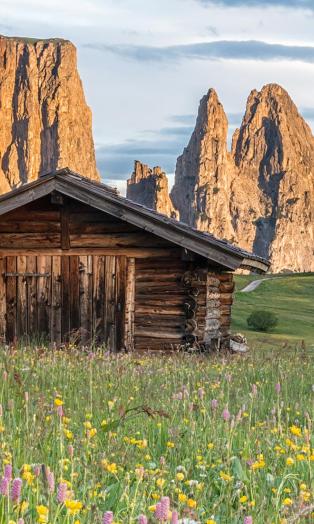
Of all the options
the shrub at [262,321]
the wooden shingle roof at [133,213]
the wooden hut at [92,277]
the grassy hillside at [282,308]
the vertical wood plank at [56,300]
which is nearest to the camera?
the wooden shingle roof at [133,213]

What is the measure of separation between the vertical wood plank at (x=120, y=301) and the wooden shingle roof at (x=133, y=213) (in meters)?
1.23

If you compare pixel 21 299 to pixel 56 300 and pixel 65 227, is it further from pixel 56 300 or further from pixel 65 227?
pixel 65 227

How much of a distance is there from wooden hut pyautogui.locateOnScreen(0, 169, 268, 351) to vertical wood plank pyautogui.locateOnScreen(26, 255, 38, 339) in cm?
2

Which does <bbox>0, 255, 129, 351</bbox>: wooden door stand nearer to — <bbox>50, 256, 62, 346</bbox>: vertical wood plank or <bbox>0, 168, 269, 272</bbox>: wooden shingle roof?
<bbox>50, 256, 62, 346</bbox>: vertical wood plank

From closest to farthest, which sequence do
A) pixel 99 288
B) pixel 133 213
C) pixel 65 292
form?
pixel 133 213 → pixel 99 288 → pixel 65 292

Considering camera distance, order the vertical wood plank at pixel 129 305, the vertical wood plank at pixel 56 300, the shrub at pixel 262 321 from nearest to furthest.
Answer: the vertical wood plank at pixel 129 305 → the vertical wood plank at pixel 56 300 → the shrub at pixel 262 321

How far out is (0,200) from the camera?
17.7 meters

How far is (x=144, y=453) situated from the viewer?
529 cm

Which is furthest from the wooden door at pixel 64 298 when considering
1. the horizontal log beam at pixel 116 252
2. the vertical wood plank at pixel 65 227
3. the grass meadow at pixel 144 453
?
the grass meadow at pixel 144 453

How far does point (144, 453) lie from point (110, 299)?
12.9 m

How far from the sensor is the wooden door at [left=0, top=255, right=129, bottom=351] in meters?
18.1

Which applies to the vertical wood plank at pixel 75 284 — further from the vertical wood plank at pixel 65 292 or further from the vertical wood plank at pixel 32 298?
the vertical wood plank at pixel 32 298

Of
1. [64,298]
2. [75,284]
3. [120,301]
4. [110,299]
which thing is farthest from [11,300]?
[120,301]

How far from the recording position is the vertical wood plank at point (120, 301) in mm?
18031
